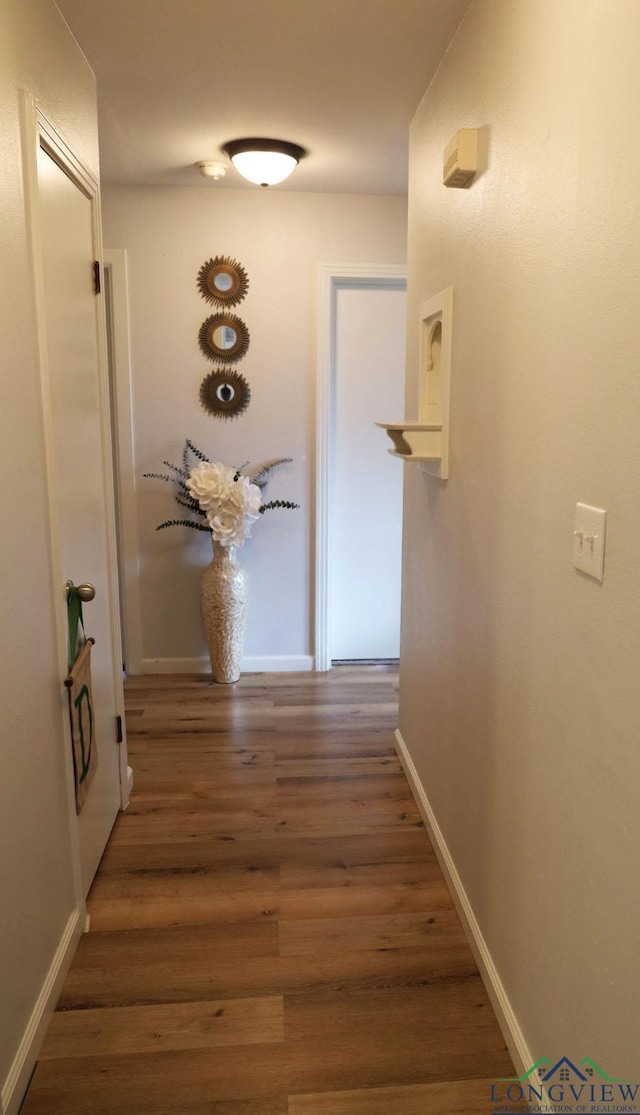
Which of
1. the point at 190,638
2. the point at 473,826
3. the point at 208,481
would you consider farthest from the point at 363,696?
the point at 473,826

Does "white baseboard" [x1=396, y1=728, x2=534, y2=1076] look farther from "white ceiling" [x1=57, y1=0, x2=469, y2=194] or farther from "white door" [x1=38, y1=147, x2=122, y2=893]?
"white ceiling" [x1=57, y1=0, x2=469, y2=194]

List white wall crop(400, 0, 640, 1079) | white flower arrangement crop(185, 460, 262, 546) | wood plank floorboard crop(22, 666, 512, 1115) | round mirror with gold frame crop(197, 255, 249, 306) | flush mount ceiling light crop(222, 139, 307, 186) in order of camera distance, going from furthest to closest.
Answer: round mirror with gold frame crop(197, 255, 249, 306) → white flower arrangement crop(185, 460, 262, 546) → flush mount ceiling light crop(222, 139, 307, 186) → wood plank floorboard crop(22, 666, 512, 1115) → white wall crop(400, 0, 640, 1079)

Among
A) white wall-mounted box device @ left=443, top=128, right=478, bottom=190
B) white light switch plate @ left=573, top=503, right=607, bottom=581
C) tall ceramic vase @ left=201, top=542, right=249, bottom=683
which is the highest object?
white wall-mounted box device @ left=443, top=128, right=478, bottom=190

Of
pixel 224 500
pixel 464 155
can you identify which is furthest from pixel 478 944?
pixel 224 500

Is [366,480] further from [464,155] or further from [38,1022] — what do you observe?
[38,1022]

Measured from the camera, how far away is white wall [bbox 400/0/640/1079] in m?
1.14

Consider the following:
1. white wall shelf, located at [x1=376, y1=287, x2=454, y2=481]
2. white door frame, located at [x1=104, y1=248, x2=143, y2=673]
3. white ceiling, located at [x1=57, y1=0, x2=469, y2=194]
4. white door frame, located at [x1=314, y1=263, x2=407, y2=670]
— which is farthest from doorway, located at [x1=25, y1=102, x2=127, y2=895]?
white door frame, located at [x1=314, y1=263, x2=407, y2=670]

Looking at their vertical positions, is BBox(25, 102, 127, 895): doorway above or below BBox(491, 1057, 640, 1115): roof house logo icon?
above

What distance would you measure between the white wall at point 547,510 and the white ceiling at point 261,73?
0.75 ft

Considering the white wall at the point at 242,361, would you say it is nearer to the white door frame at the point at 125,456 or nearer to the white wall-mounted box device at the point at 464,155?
the white door frame at the point at 125,456

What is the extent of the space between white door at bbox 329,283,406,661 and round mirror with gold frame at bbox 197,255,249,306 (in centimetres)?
51

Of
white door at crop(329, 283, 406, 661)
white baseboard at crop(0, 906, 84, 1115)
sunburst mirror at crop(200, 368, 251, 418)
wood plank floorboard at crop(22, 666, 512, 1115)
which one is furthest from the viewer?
white door at crop(329, 283, 406, 661)

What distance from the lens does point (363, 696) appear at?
148 inches

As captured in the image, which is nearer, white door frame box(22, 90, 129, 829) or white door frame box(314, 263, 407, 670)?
white door frame box(22, 90, 129, 829)
